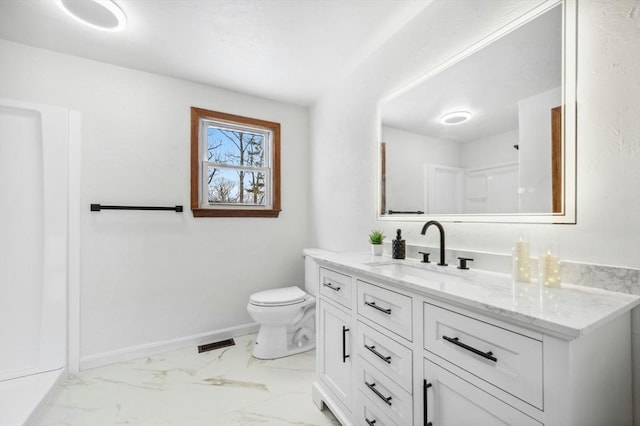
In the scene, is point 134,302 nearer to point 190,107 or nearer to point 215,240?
point 215,240

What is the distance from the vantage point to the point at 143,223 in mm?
2350

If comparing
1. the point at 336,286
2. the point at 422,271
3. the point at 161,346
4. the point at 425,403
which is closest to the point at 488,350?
the point at 425,403

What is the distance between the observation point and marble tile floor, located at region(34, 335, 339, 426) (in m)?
1.61

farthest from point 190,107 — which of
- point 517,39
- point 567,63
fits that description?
point 567,63

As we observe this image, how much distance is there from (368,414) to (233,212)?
199 cm

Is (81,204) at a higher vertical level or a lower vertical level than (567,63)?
lower

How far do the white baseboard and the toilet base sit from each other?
0.38 metres

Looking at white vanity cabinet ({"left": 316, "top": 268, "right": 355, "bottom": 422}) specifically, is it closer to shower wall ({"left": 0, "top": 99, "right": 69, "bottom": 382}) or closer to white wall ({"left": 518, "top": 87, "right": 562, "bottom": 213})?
white wall ({"left": 518, "top": 87, "right": 562, "bottom": 213})

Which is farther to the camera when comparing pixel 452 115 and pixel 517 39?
pixel 452 115

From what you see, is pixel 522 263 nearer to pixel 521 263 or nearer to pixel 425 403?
pixel 521 263

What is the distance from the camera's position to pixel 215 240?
8.64 ft

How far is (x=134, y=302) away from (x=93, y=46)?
195 cm

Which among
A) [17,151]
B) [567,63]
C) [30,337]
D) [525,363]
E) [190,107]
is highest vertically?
[190,107]

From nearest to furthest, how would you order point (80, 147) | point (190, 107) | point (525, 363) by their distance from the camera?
point (525, 363), point (80, 147), point (190, 107)
